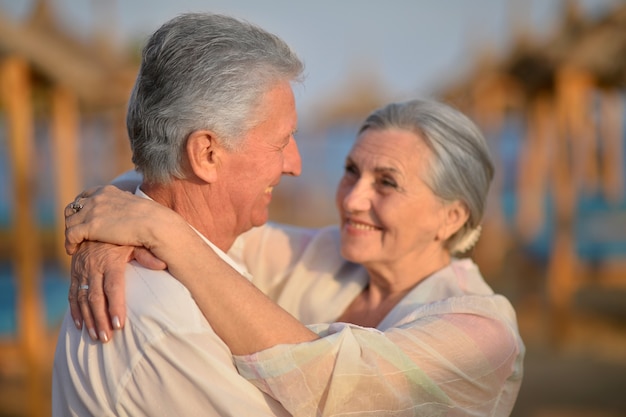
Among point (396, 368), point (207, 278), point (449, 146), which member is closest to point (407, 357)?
point (396, 368)

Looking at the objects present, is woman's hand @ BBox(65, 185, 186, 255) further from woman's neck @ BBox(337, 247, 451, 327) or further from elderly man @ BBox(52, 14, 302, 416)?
woman's neck @ BBox(337, 247, 451, 327)

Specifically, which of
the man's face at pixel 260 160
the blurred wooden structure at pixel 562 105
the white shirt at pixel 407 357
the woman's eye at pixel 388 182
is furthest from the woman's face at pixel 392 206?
the blurred wooden structure at pixel 562 105

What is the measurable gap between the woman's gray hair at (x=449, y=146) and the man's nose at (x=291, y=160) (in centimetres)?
53

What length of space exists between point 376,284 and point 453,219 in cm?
36

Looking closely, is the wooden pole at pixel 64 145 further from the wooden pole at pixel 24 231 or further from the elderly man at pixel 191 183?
the elderly man at pixel 191 183

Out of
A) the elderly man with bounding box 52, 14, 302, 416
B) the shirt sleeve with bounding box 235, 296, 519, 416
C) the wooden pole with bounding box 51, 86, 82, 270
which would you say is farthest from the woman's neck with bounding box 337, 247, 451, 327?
the wooden pole with bounding box 51, 86, 82, 270

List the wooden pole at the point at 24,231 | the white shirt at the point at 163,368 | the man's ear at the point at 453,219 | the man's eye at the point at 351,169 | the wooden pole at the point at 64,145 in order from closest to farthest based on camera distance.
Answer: the white shirt at the point at 163,368 < the man's ear at the point at 453,219 < the man's eye at the point at 351,169 < the wooden pole at the point at 24,231 < the wooden pole at the point at 64,145

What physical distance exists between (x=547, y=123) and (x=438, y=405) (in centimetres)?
1368

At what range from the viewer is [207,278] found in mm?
1789

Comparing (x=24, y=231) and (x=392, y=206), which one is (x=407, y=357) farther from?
(x=24, y=231)

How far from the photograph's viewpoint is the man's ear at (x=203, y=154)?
1897 mm

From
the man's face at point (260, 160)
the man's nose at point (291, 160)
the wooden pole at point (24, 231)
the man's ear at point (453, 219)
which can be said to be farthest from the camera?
the wooden pole at point (24, 231)

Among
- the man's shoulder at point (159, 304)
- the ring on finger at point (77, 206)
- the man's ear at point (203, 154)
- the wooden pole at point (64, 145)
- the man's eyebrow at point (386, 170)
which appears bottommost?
the wooden pole at point (64, 145)

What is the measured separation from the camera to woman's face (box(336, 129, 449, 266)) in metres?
2.57
